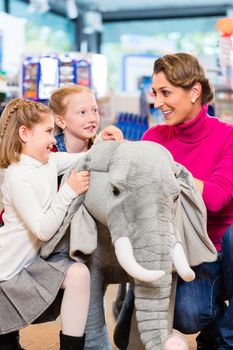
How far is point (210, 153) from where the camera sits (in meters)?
1.90

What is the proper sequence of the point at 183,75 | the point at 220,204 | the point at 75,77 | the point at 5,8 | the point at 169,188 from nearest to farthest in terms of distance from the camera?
the point at 169,188, the point at 220,204, the point at 183,75, the point at 75,77, the point at 5,8

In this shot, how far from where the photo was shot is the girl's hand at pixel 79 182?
1596mm

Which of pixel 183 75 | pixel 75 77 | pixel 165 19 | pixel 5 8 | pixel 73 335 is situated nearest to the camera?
pixel 73 335

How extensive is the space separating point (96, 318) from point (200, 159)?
566mm

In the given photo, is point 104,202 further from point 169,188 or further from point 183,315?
point 183,315

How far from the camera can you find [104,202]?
1.54 m

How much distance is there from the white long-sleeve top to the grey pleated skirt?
0.13 ft

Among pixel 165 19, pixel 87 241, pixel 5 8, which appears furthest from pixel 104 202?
pixel 165 19

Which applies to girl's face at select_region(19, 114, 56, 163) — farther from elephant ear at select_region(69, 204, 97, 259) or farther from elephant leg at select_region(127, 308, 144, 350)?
elephant leg at select_region(127, 308, 144, 350)

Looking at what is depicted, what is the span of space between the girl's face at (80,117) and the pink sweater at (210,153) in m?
0.28

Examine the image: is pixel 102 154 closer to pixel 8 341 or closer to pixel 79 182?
pixel 79 182

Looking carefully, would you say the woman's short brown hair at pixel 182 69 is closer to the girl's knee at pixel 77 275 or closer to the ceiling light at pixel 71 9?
the girl's knee at pixel 77 275

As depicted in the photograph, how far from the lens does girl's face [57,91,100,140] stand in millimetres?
2123

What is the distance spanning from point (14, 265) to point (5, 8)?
27.4 feet
